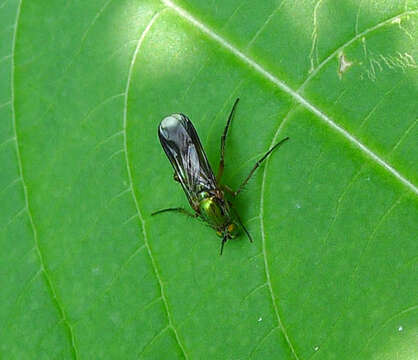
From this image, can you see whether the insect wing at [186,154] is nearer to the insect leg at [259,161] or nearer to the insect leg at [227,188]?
the insect leg at [227,188]

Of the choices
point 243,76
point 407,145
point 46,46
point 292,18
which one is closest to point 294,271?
point 407,145

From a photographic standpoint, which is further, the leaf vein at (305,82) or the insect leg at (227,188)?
the insect leg at (227,188)

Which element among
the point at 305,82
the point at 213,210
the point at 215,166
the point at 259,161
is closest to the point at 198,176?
the point at 215,166

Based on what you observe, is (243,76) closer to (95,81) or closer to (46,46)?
(95,81)

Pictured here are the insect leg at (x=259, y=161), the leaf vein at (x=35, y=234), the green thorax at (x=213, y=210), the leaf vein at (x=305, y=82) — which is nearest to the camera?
the leaf vein at (x=305, y=82)

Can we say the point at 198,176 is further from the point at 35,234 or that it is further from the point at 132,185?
the point at 35,234

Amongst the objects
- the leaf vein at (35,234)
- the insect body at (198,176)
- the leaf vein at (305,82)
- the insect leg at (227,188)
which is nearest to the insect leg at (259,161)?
the insect body at (198,176)

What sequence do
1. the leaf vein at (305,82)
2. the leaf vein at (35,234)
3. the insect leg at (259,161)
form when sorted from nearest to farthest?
the leaf vein at (305,82) → the insect leg at (259,161) → the leaf vein at (35,234)

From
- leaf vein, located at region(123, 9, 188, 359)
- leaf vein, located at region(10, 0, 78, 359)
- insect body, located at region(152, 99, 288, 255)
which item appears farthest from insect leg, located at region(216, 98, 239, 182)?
leaf vein, located at region(10, 0, 78, 359)
